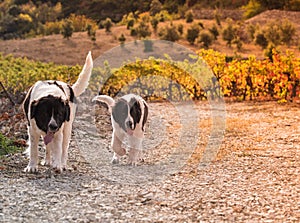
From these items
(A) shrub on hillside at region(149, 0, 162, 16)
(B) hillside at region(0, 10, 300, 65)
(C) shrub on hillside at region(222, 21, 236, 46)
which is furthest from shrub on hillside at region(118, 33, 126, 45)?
(A) shrub on hillside at region(149, 0, 162, 16)

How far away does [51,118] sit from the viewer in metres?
5.58

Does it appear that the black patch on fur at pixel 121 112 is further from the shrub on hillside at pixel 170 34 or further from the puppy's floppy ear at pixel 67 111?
the shrub on hillside at pixel 170 34

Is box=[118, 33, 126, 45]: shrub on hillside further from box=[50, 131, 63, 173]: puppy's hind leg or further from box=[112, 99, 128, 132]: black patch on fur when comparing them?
box=[50, 131, 63, 173]: puppy's hind leg

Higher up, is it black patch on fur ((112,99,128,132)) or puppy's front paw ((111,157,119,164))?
black patch on fur ((112,99,128,132))

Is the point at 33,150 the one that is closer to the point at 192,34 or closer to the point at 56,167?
the point at 56,167

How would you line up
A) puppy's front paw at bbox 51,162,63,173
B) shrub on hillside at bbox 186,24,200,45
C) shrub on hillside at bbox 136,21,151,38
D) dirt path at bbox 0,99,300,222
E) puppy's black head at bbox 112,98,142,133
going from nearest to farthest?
dirt path at bbox 0,99,300,222 < puppy's front paw at bbox 51,162,63,173 < puppy's black head at bbox 112,98,142,133 < shrub on hillside at bbox 186,24,200,45 < shrub on hillside at bbox 136,21,151,38

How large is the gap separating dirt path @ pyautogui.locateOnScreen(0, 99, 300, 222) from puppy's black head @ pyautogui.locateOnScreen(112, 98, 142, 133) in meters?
0.49

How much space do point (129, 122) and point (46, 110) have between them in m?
1.22

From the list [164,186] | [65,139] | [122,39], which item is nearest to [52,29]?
[122,39]

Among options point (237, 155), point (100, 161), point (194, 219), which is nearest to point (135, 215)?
point (194, 219)

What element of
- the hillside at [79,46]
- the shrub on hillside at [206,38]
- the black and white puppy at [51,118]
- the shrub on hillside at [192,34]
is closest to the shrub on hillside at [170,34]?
the hillside at [79,46]

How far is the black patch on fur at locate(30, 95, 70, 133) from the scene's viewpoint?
5.59 m

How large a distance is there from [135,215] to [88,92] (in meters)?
8.84

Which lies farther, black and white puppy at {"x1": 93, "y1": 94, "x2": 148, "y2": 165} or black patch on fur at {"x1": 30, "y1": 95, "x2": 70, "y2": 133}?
black and white puppy at {"x1": 93, "y1": 94, "x2": 148, "y2": 165}
